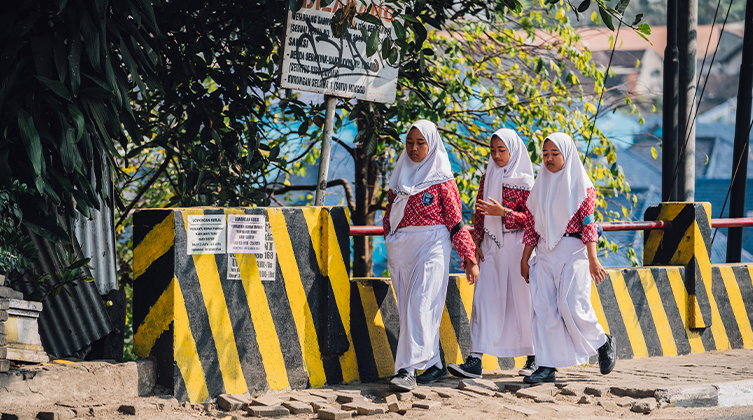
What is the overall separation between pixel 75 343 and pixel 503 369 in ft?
10.6

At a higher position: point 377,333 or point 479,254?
point 479,254

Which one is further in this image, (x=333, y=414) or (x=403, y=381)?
(x=403, y=381)

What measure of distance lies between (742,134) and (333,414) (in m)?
6.67

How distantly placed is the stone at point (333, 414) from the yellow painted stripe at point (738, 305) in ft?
15.2

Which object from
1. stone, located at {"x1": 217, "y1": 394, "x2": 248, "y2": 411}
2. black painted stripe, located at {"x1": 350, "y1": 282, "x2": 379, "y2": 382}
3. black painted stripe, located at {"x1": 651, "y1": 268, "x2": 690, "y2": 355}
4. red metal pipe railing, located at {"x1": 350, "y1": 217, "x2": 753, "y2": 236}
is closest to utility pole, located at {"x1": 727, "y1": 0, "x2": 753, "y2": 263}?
red metal pipe railing, located at {"x1": 350, "y1": 217, "x2": 753, "y2": 236}

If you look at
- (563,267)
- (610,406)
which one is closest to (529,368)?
(563,267)

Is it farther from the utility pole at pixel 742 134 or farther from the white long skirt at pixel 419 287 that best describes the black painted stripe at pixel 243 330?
the utility pole at pixel 742 134

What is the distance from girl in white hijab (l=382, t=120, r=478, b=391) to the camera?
5117mm

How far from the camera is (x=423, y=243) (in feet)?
17.1

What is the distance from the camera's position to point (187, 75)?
230 inches

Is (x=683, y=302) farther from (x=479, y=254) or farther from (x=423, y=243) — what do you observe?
(x=423, y=243)

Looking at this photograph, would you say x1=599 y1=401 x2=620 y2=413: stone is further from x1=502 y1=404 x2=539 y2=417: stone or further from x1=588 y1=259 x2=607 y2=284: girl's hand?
x1=588 y1=259 x2=607 y2=284: girl's hand

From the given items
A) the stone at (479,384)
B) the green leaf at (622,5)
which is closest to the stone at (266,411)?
the stone at (479,384)

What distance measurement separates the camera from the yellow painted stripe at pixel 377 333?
5.44m
